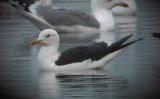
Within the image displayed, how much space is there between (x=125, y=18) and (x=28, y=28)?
0.40 m

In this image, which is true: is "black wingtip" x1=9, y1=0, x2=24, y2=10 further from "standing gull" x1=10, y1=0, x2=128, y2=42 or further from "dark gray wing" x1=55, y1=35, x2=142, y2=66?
"dark gray wing" x1=55, y1=35, x2=142, y2=66

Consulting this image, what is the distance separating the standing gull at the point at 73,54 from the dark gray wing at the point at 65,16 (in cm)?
33

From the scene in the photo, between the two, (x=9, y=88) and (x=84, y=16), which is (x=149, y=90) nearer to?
(x=9, y=88)

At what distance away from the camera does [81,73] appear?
97.6 inches

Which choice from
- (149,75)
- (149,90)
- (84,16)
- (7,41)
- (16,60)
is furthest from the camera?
(84,16)

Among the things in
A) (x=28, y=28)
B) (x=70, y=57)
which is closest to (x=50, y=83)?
(x=70, y=57)

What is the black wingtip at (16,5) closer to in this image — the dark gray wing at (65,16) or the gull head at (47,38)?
the dark gray wing at (65,16)

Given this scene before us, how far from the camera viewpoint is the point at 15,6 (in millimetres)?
2982

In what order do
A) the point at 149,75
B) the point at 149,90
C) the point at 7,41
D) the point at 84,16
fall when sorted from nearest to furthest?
1. the point at 149,90
2. the point at 149,75
3. the point at 7,41
4. the point at 84,16

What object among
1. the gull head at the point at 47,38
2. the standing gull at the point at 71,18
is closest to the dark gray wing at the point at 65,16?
the standing gull at the point at 71,18

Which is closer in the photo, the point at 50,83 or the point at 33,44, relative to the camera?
the point at 50,83

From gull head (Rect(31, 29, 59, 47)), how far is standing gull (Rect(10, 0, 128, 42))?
26 centimetres

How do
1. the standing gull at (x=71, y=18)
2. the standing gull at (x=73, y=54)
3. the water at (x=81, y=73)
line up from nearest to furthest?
the water at (x=81, y=73) < the standing gull at (x=73, y=54) < the standing gull at (x=71, y=18)

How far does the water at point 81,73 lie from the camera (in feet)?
7.29
